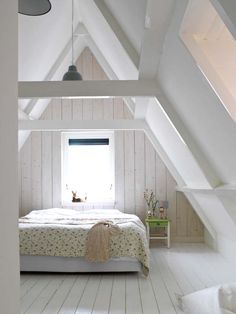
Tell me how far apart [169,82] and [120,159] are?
3.99 meters

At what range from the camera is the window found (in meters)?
7.78

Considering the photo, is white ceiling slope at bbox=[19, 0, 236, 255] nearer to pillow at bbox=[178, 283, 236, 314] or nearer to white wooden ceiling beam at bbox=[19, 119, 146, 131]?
white wooden ceiling beam at bbox=[19, 119, 146, 131]

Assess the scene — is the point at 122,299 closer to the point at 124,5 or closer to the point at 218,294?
the point at 218,294

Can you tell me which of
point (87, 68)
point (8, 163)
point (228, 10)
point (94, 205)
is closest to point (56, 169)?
point (94, 205)

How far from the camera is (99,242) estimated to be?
190 inches

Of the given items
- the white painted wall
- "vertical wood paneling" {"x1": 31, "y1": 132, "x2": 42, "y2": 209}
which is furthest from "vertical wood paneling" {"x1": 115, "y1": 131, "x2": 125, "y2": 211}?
the white painted wall

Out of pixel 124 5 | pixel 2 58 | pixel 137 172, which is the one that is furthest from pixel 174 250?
pixel 2 58

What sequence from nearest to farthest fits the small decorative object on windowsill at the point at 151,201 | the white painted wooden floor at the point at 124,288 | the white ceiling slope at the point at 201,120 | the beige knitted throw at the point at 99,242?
the white ceiling slope at the point at 201,120
the white painted wooden floor at the point at 124,288
the beige knitted throw at the point at 99,242
the small decorative object on windowsill at the point at 151,201

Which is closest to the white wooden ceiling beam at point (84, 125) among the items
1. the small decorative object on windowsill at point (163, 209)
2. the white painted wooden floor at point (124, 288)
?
the small decorative object on windowsill at point (163, 209)

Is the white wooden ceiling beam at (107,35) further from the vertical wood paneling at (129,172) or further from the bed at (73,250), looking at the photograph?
the vertical wood paneling at (129,172)

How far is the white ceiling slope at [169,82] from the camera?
2.98 m

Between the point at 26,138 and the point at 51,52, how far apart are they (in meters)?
1.98

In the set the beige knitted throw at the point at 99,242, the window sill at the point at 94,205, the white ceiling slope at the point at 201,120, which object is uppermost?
the white ceiling slope at the point at 201,120

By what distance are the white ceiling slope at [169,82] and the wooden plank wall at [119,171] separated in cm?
85
